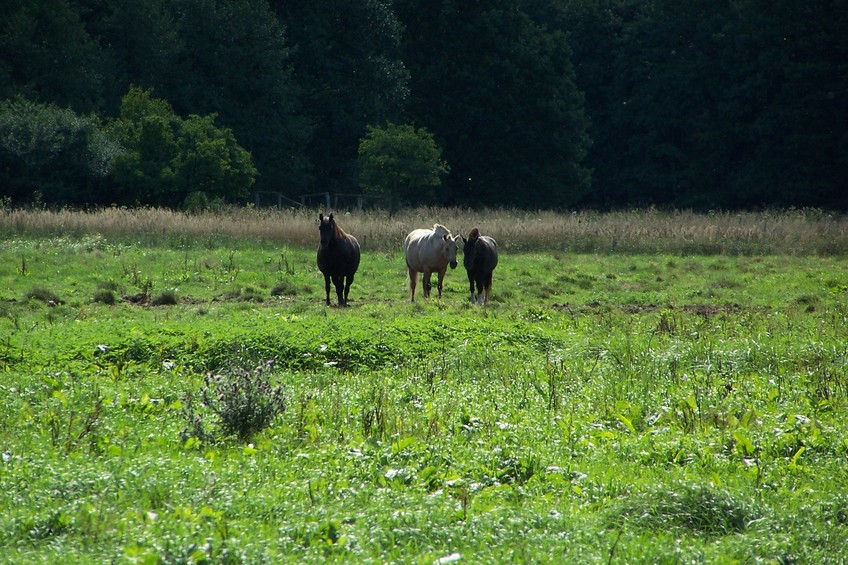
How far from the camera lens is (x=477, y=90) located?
187 ft

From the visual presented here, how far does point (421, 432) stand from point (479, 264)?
11.3 metres

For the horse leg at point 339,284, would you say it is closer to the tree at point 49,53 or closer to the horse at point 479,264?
the horse at point 479,264

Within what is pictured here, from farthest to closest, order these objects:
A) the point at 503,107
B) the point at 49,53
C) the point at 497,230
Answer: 1. the point at 503,107
2. the point at 49,53
3. the point at 497,230

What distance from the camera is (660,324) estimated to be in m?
14.6

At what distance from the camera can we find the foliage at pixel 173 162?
37406mm

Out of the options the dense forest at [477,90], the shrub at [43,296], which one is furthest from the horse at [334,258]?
the dense forest at [477,90]

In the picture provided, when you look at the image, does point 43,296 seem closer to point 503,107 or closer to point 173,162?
point 173,162

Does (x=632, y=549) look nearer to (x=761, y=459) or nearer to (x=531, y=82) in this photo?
(x=761, y=459)

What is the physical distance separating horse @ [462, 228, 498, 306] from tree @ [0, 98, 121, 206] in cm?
2324

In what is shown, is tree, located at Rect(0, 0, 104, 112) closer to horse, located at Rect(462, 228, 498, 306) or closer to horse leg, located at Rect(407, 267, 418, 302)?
horse leg, located at Rect(407, 267, 418, 302)

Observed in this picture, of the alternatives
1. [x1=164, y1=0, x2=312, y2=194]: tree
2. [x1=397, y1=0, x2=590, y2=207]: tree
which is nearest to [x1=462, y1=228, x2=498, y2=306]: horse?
[x1=164, y1=0, x2=312, y2=194]: tree

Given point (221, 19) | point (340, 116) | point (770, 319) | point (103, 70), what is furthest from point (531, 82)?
point (770, 319)

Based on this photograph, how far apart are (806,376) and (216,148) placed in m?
30.5

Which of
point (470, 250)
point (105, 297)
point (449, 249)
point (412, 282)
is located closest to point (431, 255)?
point (449, 249)
